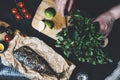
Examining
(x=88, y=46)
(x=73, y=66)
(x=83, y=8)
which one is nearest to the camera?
(x=88, y=46)

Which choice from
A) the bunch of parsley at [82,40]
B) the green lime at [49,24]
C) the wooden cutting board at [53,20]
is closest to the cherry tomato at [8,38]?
the wooden cutting board at [53,20]

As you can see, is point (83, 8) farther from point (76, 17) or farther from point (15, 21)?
point (15, 21)

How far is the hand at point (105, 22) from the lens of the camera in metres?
4.04

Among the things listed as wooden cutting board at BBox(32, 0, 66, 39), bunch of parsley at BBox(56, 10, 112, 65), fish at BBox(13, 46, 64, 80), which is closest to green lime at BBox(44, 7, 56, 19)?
wooden cutting board at BBox(32, 0, 66, 39)

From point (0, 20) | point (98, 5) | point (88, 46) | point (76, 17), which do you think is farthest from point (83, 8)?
point (0, 20)

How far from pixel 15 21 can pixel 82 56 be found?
1.20 metres

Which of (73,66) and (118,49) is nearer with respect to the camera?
(73,66)

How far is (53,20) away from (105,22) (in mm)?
760

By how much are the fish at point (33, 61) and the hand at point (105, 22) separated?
0.86m

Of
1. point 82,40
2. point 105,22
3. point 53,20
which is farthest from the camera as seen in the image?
point 53,20

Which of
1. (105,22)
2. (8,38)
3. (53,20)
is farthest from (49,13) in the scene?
(105,22)

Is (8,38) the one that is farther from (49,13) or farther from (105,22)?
(105,22)

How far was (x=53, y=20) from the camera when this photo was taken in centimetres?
419

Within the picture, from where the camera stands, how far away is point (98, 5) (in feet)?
14.7
